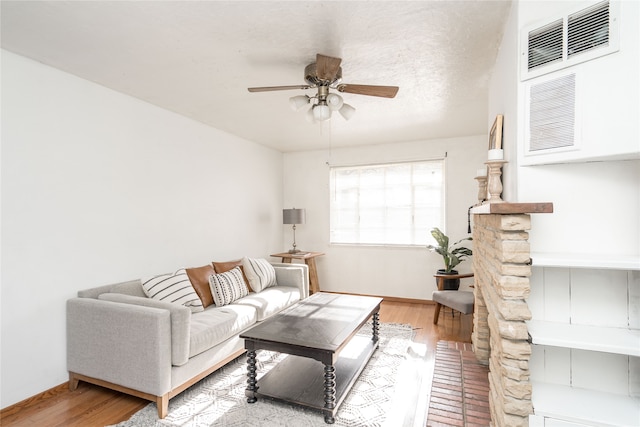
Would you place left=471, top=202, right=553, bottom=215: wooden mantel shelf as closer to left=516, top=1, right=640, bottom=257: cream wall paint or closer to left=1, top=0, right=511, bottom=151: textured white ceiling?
left=516, top=1, right=640, bottom=257: cream wall paint

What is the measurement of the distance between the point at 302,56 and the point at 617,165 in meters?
1.95

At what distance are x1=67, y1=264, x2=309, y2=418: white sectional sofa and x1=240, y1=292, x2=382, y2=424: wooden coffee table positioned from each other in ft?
1.38

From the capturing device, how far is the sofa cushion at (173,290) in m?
2.91

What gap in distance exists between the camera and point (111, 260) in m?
2.89

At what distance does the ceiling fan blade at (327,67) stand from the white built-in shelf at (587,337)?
1.86 meters

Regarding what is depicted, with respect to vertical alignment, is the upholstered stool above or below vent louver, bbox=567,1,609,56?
below

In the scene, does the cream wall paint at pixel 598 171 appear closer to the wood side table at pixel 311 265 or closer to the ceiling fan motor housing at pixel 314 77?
the ceiling fan motor housing at pixel 314 77

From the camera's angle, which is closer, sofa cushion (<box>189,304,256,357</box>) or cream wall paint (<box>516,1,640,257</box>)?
cream wall paint (<box>516,1,640,257</box>)

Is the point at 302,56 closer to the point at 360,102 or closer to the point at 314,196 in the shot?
the point at 360,102

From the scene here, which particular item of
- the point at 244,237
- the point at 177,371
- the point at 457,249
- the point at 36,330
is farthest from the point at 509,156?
the point at 244,237

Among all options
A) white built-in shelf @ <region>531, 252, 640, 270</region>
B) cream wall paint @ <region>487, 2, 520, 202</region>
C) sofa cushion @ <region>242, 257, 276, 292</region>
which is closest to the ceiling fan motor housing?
cream wall paint @ <region>487, 2, 520, 202</region>

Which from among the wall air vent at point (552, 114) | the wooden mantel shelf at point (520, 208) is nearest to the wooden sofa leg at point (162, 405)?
the wooden mantel shelf at point (520, 208)

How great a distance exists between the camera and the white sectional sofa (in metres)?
2.19

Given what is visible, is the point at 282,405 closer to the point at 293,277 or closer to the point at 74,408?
the point at 74,408
